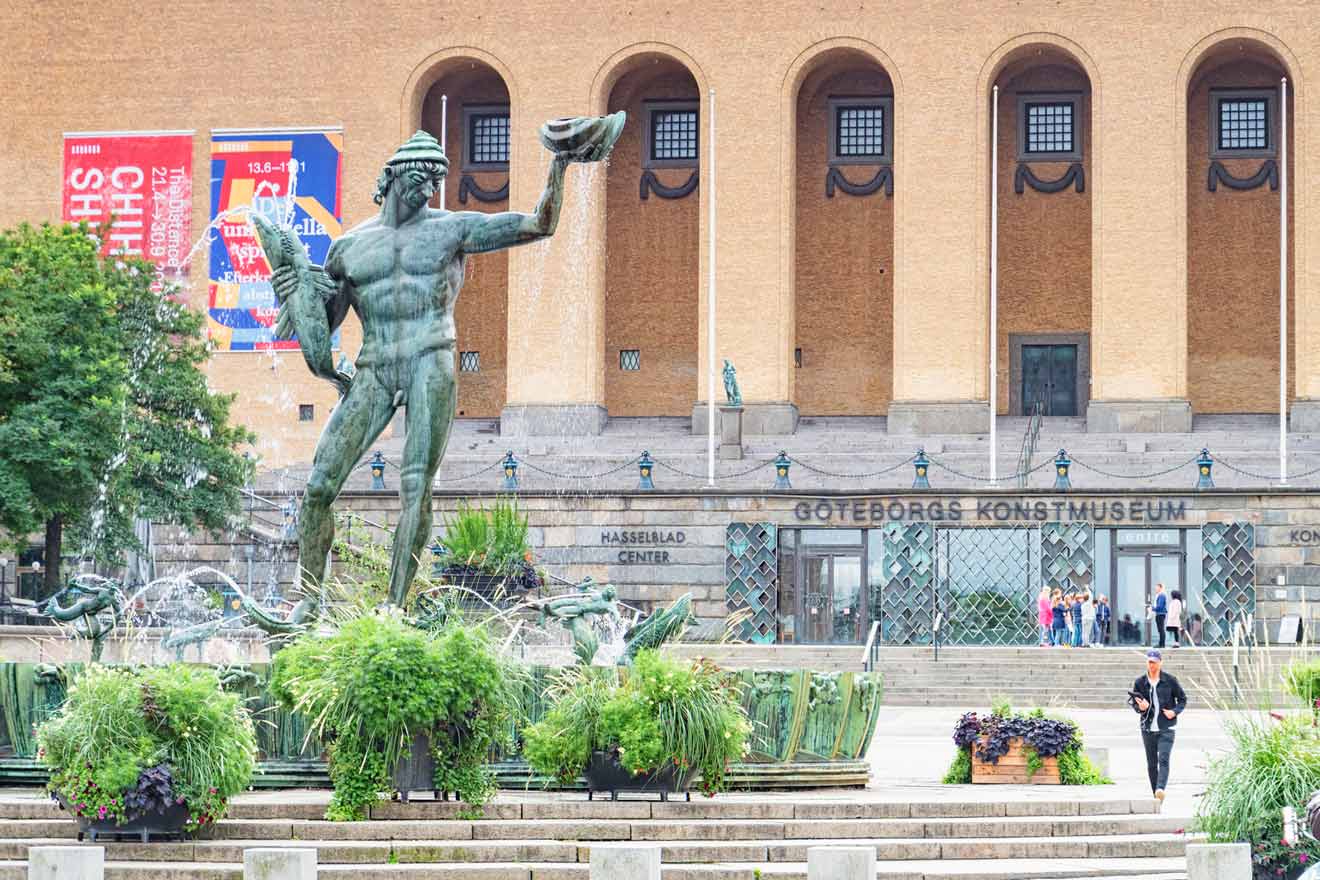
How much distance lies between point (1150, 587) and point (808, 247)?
14.0 meters

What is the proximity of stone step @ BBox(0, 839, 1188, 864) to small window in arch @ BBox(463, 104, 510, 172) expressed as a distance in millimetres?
40063

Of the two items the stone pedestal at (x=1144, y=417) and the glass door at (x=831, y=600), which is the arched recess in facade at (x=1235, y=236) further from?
the glass door at (x=831, y=600)

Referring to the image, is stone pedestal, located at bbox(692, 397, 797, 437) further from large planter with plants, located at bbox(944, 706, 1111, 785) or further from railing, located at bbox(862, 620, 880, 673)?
large planter with plants, located at bbox(944, 706, 1111, 785)

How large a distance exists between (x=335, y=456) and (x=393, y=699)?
2.03 meters

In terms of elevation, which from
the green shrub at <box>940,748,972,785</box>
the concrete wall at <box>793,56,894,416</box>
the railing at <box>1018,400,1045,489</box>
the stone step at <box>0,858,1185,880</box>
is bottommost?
the green shrub at <box>940,748,972,785</box>

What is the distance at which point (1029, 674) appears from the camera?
3381 centimetres

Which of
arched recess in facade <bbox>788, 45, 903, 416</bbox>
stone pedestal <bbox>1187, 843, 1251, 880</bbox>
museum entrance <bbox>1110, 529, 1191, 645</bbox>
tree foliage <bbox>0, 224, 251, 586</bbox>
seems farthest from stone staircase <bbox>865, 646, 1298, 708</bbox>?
stone pedestal <bbox>1187, 843, 1251, 880</bbox>

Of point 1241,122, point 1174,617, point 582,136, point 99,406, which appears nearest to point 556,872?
point 582,136

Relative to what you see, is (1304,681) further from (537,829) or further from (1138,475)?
(1138,475)

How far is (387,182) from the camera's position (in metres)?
13.6

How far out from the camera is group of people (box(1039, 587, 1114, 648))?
37.4 meters

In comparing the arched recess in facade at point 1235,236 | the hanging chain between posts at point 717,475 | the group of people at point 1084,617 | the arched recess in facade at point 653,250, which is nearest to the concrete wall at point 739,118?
the arched recess in facade at point 1235,236

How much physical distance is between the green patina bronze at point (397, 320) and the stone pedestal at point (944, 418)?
109 ft

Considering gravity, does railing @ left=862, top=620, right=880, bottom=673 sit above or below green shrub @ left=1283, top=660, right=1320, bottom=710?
below
